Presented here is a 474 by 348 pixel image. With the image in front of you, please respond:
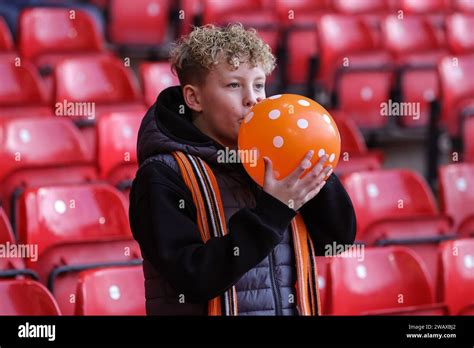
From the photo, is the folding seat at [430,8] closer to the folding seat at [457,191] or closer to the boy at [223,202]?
the folding seat at [457,191]

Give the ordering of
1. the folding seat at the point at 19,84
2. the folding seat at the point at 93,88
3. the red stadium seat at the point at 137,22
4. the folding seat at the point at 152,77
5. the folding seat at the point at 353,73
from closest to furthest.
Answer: the folding seat at the point at 93,88 → the folding seat at the point at 19,84 → the folding seat at the point at 152,77 → the folding seat at the point at 353,73 → the red stadium seat at the point at 137,22

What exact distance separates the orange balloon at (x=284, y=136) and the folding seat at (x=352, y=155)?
6.88ft

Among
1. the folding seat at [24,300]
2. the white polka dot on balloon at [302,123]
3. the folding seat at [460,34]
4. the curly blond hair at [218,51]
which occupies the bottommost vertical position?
the folding seat at [24,300]

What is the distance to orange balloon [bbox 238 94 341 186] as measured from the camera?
5.39ft

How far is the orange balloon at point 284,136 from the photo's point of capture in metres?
1.64

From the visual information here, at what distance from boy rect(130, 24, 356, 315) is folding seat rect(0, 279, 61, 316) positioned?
2.29 feet

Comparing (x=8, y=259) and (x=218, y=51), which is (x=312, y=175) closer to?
(x=218, y=51)

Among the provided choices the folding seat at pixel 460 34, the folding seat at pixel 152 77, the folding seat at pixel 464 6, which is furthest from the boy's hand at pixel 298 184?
the folding seat at pixel 464 6

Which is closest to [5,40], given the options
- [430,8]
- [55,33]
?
[55,33]

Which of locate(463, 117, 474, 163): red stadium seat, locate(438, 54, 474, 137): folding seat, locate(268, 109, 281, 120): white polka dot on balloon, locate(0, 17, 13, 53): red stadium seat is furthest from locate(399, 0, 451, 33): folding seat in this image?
locate(268, 109, 281, 120): white polka dot on balloon

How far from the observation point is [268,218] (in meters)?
1.64

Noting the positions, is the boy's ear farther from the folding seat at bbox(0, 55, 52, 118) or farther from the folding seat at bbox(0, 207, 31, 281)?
the folding seat at bbox(0, 55, 52, 118)

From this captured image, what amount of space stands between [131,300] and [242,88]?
975 mm

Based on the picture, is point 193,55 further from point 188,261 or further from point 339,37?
point 339,37
